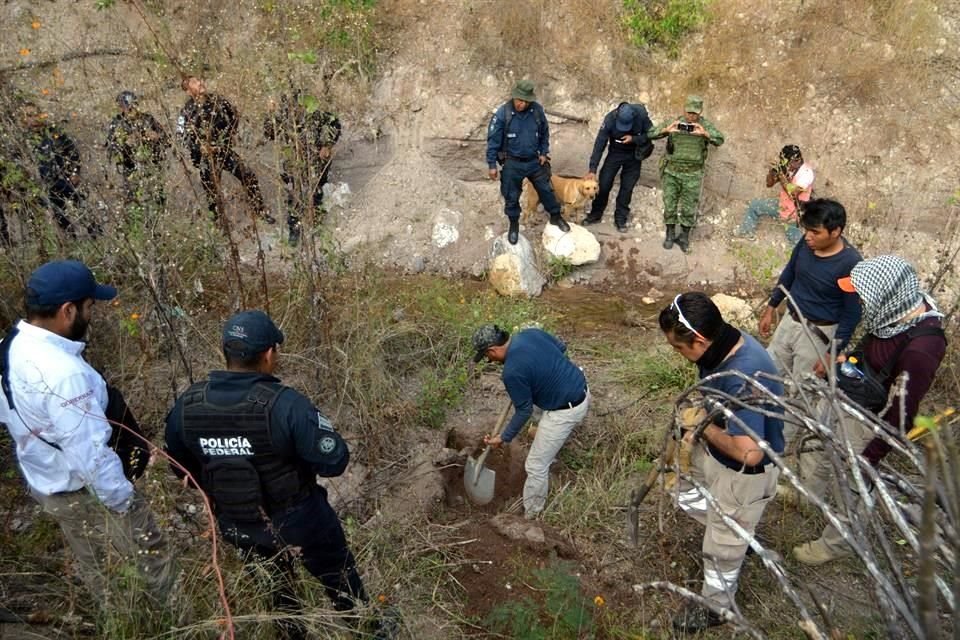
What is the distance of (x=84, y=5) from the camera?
27.3 feet

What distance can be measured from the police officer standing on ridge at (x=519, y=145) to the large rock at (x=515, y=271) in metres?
0.39

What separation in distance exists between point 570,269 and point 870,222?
3.36 m

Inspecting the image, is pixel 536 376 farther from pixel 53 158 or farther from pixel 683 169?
pixel 683 169

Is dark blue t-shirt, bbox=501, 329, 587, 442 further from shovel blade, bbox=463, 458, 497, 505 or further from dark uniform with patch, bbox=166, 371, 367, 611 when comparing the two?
dark uniform with patch, bbox=166, 371, 367, 611

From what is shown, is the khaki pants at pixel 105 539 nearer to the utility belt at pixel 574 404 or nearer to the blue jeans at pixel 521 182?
the utility belt at pixel 574 404

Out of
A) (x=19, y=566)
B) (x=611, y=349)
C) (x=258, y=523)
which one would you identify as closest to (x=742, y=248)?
(x=611, y=349)

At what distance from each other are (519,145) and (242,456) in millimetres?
4676

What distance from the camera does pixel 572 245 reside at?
23.0ft

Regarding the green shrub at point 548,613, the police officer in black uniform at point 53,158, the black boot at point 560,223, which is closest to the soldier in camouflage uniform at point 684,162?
the black boot at point 560,223

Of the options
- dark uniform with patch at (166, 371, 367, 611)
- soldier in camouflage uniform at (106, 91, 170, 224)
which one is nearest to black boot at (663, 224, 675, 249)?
soldier in camouflage uniform at (106, 91, 170, 224)

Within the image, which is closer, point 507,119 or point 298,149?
point 298,149

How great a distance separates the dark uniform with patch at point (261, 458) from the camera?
2.31 meters

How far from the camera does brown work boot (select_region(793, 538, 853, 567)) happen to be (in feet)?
10.6

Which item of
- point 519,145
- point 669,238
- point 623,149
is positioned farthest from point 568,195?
point 669,238
